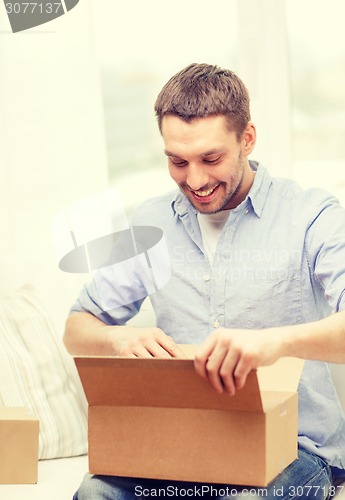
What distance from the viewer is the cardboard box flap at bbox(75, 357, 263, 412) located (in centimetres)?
112

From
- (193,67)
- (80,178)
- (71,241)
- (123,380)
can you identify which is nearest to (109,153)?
(80,178)

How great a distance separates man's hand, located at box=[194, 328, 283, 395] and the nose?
1.70 feet

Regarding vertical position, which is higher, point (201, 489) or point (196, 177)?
point (196, 177)

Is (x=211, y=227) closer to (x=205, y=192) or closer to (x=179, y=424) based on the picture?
(x=205, y=192)

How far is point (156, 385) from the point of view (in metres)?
1.15

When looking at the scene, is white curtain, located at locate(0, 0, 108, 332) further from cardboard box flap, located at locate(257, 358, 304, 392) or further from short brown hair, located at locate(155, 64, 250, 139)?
cardboard box flap, located at locate(257, 358, 304, 392)

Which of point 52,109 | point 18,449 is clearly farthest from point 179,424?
point 52,109

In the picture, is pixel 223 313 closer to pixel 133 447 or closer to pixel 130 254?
pixel 130 254

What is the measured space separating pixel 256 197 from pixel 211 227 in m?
0.12

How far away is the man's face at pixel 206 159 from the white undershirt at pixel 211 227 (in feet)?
0.12

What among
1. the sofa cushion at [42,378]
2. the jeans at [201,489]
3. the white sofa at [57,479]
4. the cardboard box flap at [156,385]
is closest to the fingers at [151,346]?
the cardboard box flap at [156,385]

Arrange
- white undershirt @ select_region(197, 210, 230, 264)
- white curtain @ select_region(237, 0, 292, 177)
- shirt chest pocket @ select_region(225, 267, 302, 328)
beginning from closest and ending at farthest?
shirt chest pocket @ select_region(225, 267, 302, 328), white undershirt @ select_region(197, 210, 230, 264), white curtain @ select_region(237, 0, 292, 177)

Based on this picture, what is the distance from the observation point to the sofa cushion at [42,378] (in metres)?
1.69

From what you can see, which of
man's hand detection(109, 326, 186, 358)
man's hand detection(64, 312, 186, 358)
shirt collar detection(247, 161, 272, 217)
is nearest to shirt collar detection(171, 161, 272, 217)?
shirt collar detection(247, 161, 272, 217)
